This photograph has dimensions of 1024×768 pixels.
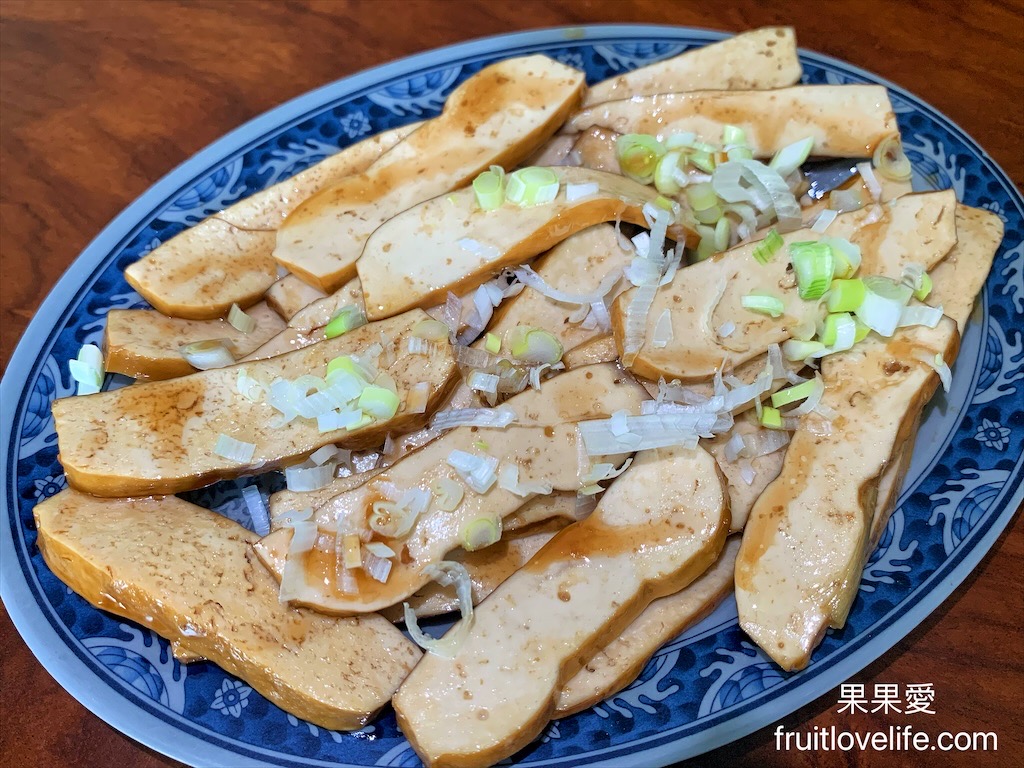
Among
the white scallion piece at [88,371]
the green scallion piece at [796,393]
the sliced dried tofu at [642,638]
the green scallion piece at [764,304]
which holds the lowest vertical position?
the sliced dried tofu at [642,638]

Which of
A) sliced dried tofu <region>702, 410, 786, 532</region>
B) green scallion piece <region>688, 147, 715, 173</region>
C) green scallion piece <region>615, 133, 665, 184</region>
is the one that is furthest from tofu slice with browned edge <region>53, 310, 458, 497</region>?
green scallion piece <region>688, 147, 715, 173</region>

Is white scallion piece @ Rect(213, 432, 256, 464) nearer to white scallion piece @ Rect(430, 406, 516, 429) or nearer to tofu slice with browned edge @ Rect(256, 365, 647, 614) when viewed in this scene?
tofu slice with browned edge @ Rect(256, 365, 647, 614)

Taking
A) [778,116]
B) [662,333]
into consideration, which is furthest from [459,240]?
[778,116]

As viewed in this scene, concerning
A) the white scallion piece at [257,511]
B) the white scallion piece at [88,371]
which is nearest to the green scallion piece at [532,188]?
the white scallion piece at [257,511]

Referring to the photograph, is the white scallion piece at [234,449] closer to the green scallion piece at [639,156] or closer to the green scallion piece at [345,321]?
the green scallion piece at [345,321]

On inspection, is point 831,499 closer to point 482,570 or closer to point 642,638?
point 642,638
